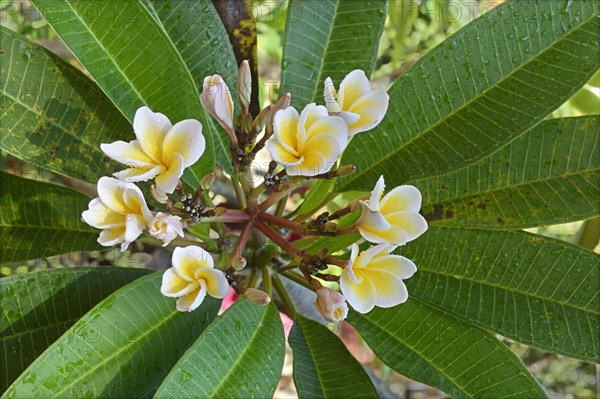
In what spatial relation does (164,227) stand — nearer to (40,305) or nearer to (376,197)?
(376,197)

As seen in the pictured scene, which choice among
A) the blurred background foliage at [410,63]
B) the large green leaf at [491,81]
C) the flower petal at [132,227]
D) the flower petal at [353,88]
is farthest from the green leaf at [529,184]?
the blurred background foliage at [410,63]

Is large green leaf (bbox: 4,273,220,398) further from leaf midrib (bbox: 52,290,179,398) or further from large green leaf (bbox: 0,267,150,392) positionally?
large green leaf (bbox: 0,267,150,392)

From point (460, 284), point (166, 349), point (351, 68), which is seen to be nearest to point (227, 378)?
point (166, 349)

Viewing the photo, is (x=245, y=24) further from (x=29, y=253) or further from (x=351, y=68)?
(x=29, y=253)

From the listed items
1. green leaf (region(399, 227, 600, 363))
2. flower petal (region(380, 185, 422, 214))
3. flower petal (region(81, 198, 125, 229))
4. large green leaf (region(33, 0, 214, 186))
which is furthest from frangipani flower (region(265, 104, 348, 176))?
green leaf (region(399, 227, 600, 363))

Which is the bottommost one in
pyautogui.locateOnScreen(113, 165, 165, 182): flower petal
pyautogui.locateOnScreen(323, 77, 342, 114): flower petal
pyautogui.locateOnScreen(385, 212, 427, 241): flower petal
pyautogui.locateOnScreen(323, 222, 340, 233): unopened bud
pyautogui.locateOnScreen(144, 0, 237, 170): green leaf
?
pyautogui.locateOnScreen(113, 165, 165, 182): flower petal

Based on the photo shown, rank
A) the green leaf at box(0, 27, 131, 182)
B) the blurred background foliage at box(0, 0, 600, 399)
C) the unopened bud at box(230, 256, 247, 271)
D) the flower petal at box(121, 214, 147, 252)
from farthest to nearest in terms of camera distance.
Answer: the blurred background foliage at box(0, 0, 600, 399)
the green leaf at box(0, 27, 131, 182)
the unopened bud at box(230, 256, 247, 271)
the flower petal at box(121, 214, 147, 252)

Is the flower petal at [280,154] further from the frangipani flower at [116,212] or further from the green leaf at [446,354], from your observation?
the green leaf at [446,354]
